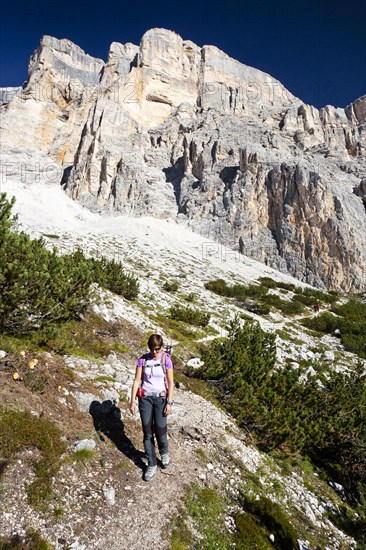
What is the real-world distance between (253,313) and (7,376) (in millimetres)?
18389

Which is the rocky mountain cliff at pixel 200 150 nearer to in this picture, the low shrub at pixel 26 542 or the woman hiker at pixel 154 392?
the woman hiker at pixel 154 392

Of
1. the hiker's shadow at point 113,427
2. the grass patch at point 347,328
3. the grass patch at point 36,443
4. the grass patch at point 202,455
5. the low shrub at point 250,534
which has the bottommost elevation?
the grass patch at point 347,328

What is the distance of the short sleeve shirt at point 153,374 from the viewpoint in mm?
4781

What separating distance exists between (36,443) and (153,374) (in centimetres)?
188

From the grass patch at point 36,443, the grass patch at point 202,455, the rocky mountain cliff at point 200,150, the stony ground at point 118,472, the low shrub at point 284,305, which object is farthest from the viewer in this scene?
the rocky mountain cliff at point 200,150

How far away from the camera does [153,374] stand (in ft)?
15.8

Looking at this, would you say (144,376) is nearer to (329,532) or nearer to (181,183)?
(329,532)

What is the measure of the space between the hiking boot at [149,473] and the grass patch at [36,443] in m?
1.28

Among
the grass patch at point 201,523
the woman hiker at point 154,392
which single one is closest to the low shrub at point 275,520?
the grass patch at point 201,523

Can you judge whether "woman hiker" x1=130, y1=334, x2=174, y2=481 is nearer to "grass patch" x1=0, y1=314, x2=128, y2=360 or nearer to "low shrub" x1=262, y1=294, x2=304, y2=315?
"grass patch" x1=0, y1=314, x2=128, y2=360

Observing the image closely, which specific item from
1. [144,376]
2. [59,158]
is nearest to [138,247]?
[144,376]

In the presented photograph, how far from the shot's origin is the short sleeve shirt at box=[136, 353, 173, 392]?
15.7 ft

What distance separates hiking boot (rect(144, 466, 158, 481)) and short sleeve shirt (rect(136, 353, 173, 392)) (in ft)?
3.79

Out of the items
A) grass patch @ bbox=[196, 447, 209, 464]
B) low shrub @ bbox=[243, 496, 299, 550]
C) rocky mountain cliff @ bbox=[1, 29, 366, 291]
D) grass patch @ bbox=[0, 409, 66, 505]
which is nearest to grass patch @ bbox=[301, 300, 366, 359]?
low shrub @ bbox=[243, 496, 299, 550]
